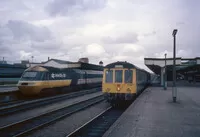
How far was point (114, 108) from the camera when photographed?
51.1 feet

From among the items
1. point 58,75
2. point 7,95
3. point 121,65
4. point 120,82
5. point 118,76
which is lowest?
point 7,95

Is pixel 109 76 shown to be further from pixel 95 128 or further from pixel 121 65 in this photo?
pixel 95 128

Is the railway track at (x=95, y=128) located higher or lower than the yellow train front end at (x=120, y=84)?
lower

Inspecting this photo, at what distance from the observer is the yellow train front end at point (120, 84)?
48.8ft

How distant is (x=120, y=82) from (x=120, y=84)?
14 cm

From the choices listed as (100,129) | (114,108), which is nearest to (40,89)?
(114,108)

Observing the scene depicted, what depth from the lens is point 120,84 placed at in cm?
1502

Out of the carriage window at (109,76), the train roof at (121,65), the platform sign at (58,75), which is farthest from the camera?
the platform sign at (58,75)

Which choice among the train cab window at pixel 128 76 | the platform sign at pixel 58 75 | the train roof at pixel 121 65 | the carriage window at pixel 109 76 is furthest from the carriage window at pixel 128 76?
the platform sign at pixel 58 75

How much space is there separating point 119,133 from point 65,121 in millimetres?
4336

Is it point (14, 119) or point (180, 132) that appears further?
point (14, 119)

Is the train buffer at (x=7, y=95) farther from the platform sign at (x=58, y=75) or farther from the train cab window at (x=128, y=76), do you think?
the train cab window at (x=128, y=76)

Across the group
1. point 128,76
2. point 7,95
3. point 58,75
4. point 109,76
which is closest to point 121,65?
point 128,76

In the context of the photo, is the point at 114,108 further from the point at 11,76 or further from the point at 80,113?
the point at 11,76
